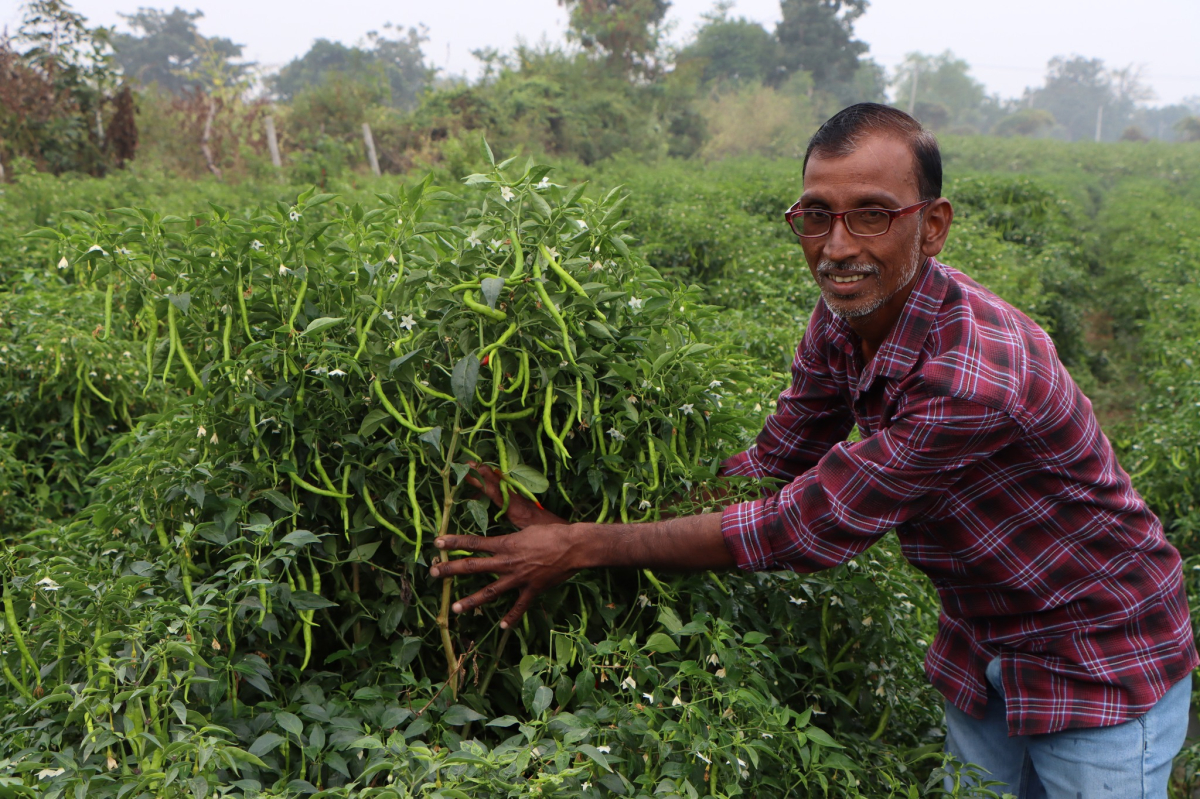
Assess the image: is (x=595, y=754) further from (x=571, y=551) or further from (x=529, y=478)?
(x=529, y=478)

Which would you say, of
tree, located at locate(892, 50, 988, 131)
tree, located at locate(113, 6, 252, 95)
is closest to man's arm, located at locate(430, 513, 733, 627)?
tree, located at locate(113, 6, 252, 95)

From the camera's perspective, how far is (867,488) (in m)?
1.54

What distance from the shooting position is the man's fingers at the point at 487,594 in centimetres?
160

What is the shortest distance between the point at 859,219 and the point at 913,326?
0.71 feet

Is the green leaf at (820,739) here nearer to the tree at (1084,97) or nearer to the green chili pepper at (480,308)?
the green chili pepper at (480,308)

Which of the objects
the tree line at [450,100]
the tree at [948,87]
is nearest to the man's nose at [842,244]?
the tree line at [450,100]

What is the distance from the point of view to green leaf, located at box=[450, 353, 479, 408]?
58.8 inches

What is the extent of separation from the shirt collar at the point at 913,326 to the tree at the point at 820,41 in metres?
48.8

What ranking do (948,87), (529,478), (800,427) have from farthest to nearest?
(948,87), (800,427), (529,478)

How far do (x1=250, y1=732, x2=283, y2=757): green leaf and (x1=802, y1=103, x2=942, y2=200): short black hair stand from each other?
127 cm

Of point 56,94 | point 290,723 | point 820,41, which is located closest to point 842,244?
point 290,723

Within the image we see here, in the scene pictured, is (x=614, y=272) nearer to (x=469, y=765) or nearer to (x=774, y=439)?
(x=774, y=439)

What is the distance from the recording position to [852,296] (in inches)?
66.0

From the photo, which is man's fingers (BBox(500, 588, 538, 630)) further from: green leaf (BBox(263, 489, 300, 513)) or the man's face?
the man's face
